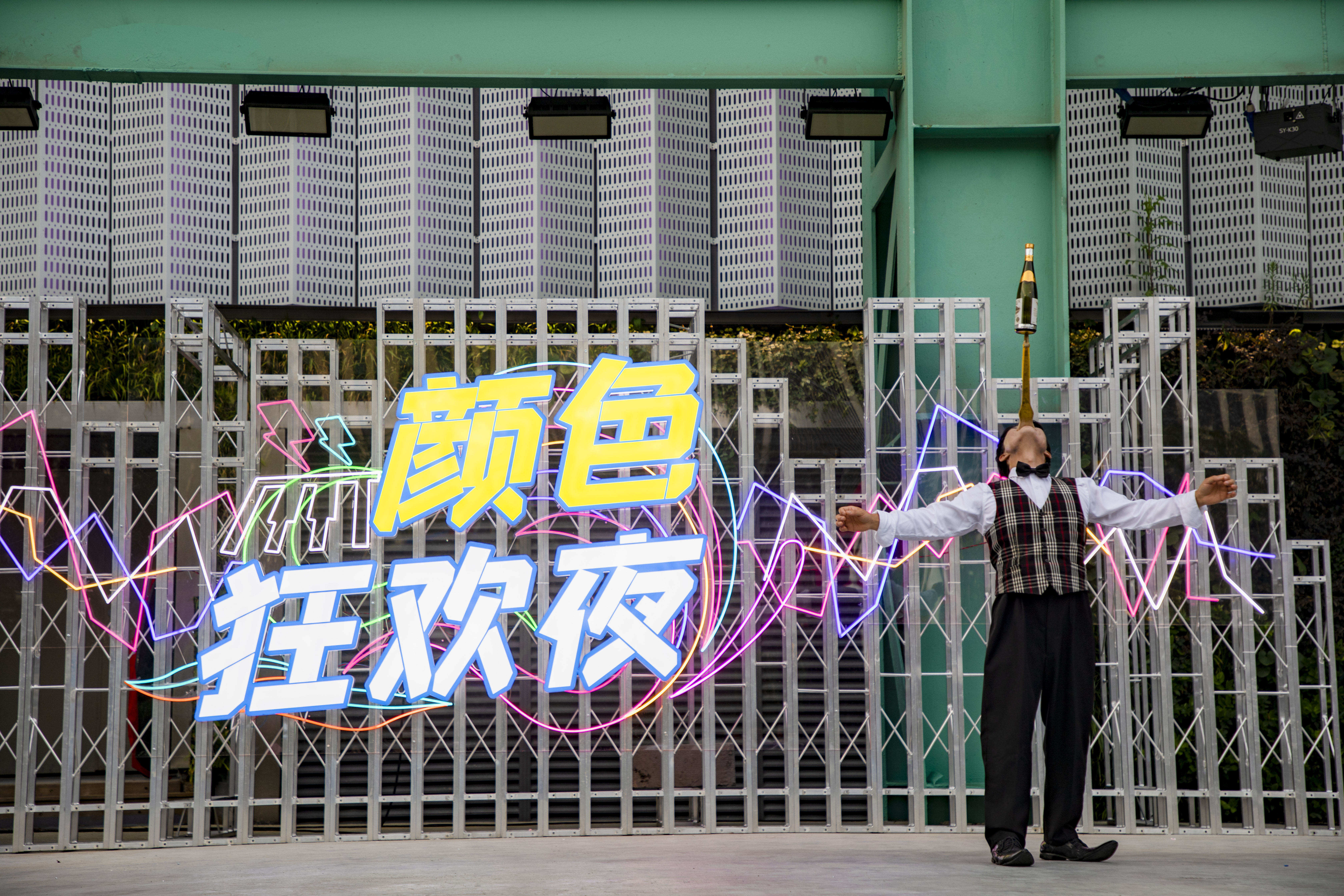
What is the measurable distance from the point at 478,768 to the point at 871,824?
6.86 feet

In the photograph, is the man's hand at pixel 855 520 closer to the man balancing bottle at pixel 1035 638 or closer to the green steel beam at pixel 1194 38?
the man balancing bottle at pixel 1035 638

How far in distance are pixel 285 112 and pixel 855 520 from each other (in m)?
3.54

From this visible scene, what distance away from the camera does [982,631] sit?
19.5 ft

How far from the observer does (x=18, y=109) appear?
6121mm

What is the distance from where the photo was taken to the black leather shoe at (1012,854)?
4195 millimetres

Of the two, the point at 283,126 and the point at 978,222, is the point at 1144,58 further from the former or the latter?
the point at 283,126

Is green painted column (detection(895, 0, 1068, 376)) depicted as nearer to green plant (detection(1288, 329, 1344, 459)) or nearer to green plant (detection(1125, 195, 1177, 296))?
green plant (detection(1288, 329, 1344, 459))

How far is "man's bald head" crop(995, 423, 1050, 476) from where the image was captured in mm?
4383

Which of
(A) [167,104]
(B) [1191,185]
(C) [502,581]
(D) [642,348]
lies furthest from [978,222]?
(A) [167,104]

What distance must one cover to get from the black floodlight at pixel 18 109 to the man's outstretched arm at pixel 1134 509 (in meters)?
4.76

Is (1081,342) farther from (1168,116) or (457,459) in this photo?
(457,459)

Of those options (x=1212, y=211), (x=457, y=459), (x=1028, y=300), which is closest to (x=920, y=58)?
(x=1028, y=300)

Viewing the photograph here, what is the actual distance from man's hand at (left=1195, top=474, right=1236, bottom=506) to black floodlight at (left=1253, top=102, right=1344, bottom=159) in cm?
266

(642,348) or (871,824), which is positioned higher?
(642,348)
